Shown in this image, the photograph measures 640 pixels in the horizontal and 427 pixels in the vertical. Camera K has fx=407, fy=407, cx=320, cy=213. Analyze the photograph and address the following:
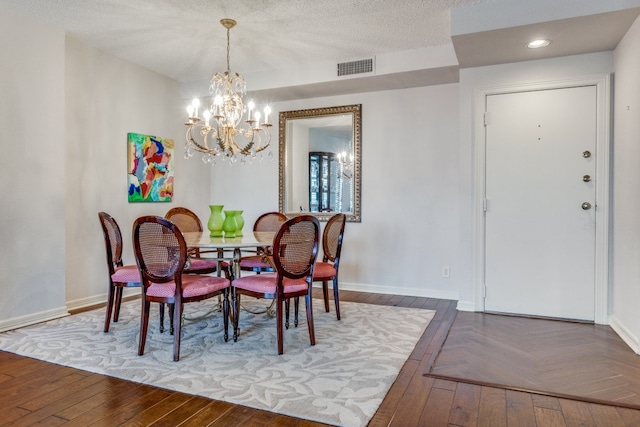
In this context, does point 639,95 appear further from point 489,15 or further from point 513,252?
point 513,252

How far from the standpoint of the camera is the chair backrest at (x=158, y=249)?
252 cm

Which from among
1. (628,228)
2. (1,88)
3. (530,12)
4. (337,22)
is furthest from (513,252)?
(1,88)

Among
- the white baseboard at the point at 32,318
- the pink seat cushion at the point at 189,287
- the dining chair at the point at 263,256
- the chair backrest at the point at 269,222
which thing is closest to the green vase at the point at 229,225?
the dining chair at the point at 263,256

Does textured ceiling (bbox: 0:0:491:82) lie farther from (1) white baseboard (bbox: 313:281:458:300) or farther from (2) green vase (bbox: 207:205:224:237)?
(1) white baseboard (bbox: 313:281:458:300)

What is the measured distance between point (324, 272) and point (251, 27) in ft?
7.25

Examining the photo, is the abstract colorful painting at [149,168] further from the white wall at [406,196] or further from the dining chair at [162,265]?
the dining chair at [162,265]

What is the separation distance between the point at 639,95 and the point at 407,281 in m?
2.67

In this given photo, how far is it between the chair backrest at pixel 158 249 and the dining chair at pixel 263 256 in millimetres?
734

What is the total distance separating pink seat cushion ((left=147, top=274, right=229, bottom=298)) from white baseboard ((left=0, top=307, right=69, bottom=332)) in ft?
4.83

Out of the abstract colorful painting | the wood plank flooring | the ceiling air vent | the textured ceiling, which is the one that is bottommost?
the wood plank flooring

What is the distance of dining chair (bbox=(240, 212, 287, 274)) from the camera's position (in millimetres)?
3371

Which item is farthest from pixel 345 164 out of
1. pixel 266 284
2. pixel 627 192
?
pixel 627 192

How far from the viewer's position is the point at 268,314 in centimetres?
359

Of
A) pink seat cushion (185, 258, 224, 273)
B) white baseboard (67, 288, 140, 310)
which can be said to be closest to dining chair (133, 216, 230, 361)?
pink seat cushion (185, 258, 224, 273)
